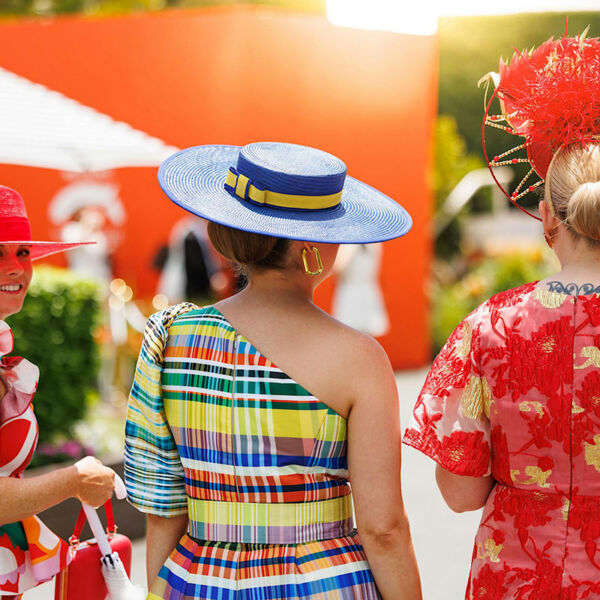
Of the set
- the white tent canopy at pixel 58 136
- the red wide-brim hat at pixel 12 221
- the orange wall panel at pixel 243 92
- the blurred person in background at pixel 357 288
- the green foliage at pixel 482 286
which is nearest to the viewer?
the red wide-brim hat at pixel 12 221

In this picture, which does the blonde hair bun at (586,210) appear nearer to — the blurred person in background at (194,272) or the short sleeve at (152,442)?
the short sleeve at (152,442)

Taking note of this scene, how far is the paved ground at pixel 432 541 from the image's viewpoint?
160 inches

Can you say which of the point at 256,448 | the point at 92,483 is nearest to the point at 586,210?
the point at 256,448

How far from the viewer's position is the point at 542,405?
1.69 meters

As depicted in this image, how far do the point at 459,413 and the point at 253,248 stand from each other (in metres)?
0.54

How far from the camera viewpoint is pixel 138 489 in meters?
1.91

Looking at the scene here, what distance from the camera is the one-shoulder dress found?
1979 millimetres

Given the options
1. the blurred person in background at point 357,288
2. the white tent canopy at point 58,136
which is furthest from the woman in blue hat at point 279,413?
the blurred person in background at point 357,288

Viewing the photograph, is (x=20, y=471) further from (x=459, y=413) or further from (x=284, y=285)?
(x=459, y=413)

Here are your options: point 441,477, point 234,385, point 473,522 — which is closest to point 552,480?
point 441,477

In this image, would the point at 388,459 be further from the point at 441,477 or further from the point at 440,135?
the point at 440,135

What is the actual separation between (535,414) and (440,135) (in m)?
16.6

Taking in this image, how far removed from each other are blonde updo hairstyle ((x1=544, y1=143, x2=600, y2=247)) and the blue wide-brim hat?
32 centimetres

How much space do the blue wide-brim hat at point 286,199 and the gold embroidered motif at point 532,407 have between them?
43 cm
